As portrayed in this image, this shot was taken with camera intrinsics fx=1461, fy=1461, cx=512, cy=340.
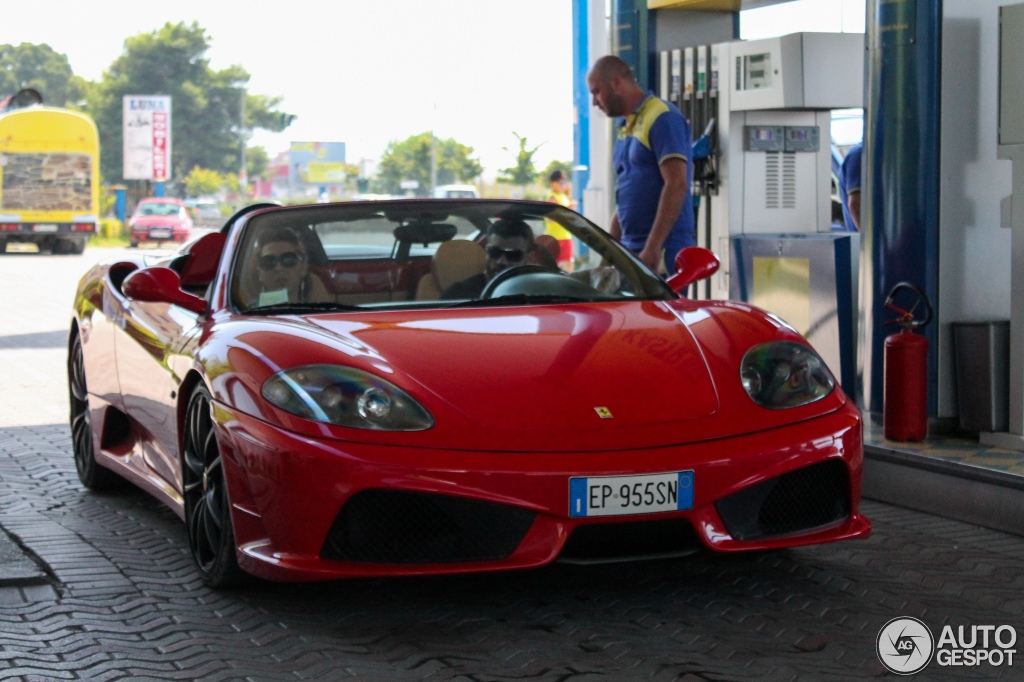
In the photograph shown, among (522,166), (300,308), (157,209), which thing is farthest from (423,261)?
(522,166)

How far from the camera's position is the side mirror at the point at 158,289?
4.77m

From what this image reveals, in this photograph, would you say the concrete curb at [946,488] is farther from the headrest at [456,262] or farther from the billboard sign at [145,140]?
the billboard sign at [145,140]

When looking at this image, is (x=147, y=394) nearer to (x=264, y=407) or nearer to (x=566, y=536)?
(x=264, y=407)

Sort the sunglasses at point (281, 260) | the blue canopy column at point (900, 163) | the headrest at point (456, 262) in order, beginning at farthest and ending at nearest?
the blue canopy column at point (900, 163), the headrest at point (456, 262), the sunglasses at point (281, 260)

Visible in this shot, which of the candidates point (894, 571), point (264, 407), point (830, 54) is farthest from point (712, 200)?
point (264, 407)

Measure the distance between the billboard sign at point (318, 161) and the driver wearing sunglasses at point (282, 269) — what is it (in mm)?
106322

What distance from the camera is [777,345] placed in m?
4.32

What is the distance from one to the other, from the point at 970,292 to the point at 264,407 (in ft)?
13.3

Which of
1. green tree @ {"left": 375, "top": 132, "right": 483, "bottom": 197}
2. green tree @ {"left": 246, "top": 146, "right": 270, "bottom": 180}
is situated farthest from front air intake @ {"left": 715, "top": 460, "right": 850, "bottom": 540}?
green tree @ {"left": 246, "top": 146, "right": 270, "bottom": 180}

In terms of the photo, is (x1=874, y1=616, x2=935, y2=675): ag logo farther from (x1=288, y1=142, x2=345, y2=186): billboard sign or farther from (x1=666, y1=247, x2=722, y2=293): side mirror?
(x1=288, y1=142, x2=345, y2=186): billboard sign

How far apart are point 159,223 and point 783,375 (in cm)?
4341

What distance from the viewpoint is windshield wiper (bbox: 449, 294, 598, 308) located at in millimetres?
4711

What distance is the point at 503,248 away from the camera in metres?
5.13

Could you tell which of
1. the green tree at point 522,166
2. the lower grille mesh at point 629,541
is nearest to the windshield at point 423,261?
the lower grille mesh at point 629,541
